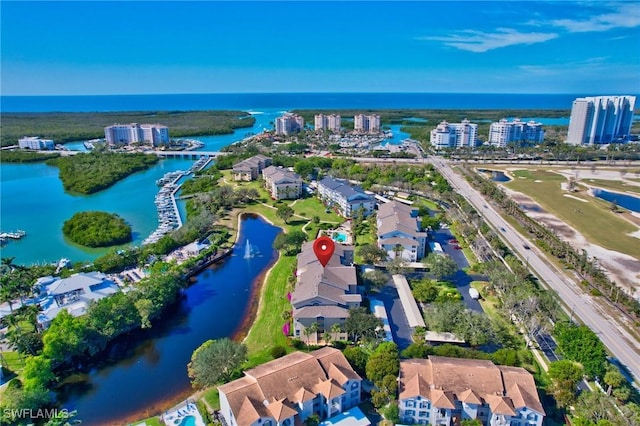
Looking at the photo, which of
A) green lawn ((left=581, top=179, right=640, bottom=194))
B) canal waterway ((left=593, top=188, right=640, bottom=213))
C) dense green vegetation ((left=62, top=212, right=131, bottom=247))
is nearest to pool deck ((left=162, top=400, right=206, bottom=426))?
dense green vegetation ((left=62, top=212, right=131, bottom=247))

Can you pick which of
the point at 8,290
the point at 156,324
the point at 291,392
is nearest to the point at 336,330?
the point at 291,392

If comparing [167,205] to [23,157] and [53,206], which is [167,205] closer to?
[53,206]

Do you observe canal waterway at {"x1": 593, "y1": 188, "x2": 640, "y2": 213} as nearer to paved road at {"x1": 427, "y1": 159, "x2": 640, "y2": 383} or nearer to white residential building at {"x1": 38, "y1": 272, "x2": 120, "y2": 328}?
paved road at {"x1": 427, "y1": 159, "x2": 640, "y2": 383}

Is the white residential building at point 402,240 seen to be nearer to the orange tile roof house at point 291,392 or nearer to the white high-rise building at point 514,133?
the orange tile roof house at point 291,392

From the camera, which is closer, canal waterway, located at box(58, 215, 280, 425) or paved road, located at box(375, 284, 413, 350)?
canal waterway, located at box(58, 215, 280, 425)

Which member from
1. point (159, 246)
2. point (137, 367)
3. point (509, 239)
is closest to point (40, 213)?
point (159, 246)

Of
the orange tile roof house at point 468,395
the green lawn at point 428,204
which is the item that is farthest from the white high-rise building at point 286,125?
the orange tile roof house at point 468,395
